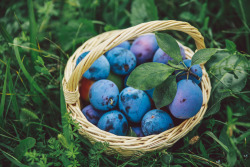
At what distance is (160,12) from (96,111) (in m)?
1.08

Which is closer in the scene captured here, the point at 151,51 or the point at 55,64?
the point at 151,51

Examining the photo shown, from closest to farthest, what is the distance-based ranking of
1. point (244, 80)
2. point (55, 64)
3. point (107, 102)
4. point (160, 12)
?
point (107, 102) → point (244, 80) → point (55, 64) → point (160, 12)

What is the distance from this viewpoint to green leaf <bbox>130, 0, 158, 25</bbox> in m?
1.53

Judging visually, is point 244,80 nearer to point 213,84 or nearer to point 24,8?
point 213,84

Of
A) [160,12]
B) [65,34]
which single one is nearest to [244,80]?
[160,12]

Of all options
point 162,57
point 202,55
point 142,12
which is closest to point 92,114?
point 162,57

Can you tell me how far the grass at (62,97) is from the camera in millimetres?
932

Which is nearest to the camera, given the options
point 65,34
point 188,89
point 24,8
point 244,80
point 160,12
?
point 188,89

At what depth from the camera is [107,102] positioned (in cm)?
102

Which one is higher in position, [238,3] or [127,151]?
[238,3]

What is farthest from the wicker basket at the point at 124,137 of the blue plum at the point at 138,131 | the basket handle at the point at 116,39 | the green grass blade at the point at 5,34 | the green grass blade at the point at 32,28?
the green grass blade at the point at 5,34

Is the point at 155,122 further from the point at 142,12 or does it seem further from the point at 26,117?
the point at 142,12

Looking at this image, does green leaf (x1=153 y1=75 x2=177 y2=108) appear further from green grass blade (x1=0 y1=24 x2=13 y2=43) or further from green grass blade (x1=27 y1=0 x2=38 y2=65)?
green grass blade (x1=0 y1=24 x2=13 y2=43)

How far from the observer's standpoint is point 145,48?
3.94 feet
